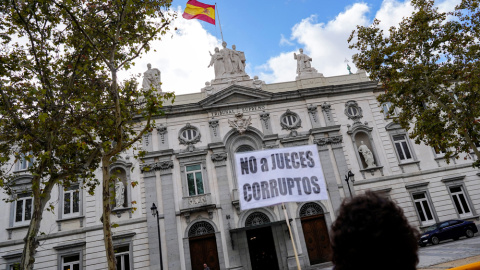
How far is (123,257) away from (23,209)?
7393 millimetres

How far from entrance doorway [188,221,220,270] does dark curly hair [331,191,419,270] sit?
61.5ft

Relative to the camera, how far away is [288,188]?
25.5 feet

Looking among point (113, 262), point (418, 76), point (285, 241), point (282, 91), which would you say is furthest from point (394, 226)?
point (282, 91)

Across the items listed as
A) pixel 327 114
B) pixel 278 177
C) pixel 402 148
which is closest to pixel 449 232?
pixel 402 148

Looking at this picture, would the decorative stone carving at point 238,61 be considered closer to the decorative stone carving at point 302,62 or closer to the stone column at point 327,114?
the decorative stone carving at point 302,62

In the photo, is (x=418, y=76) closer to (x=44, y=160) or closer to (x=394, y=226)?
(x=394, y=226)

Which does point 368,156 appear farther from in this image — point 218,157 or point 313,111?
point 218,157

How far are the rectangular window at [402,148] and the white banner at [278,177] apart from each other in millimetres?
17733

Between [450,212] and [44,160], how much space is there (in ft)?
80.8

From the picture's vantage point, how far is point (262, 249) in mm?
19688

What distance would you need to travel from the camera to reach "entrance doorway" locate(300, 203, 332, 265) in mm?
19500

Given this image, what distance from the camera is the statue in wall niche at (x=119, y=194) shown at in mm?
19703

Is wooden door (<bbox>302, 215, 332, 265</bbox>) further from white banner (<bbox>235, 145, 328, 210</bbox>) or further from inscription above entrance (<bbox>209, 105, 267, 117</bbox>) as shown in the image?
white banner (<bbox>235, 145, 328, 210</bbox>)

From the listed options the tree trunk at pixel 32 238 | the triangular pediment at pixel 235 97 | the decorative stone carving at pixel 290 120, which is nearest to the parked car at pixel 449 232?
the decorative stone carving at pixel 290 120
